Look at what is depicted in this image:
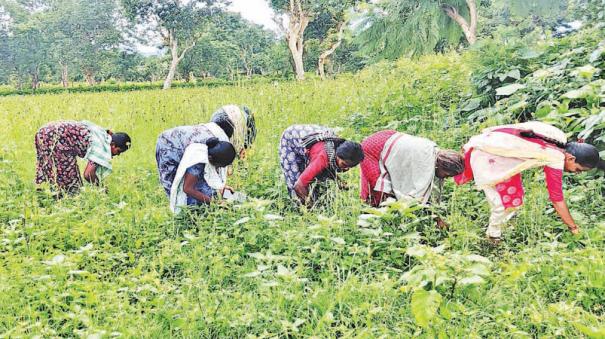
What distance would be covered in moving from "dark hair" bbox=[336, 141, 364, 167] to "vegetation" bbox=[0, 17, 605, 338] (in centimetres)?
34

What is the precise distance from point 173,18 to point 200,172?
26.0 m

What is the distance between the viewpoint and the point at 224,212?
3939 mm

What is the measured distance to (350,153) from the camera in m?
3.66

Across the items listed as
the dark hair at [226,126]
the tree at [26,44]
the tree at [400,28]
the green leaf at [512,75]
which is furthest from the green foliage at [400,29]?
the tree at [26,44]

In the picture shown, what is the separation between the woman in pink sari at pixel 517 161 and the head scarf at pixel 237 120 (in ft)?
7.29

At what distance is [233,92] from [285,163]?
4879 mm

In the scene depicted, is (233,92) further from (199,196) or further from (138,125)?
(199,196)

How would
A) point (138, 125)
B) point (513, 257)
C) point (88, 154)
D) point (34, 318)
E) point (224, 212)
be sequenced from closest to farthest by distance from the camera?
point (34, 318) < point (513, 257) < point (224, 212) < point (88, 154) < point (138, 125)

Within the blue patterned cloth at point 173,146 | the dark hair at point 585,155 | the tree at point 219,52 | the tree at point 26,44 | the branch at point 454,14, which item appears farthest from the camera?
the tree at point 26,44

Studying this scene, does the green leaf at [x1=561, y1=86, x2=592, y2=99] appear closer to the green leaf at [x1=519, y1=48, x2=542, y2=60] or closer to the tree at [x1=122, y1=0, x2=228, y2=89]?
the green leaf at [x1=519, y1=48, x2=542, y2=60]

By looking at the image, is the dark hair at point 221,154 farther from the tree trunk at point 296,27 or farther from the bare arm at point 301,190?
the tree trunk at point 296,27

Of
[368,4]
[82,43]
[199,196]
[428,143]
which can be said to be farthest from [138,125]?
[82,43]

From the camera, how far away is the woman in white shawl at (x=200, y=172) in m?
4.02

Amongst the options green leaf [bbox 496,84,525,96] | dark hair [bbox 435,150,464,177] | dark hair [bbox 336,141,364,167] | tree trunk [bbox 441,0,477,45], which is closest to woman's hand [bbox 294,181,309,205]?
dark hair [bbox 336,141,364,167]
